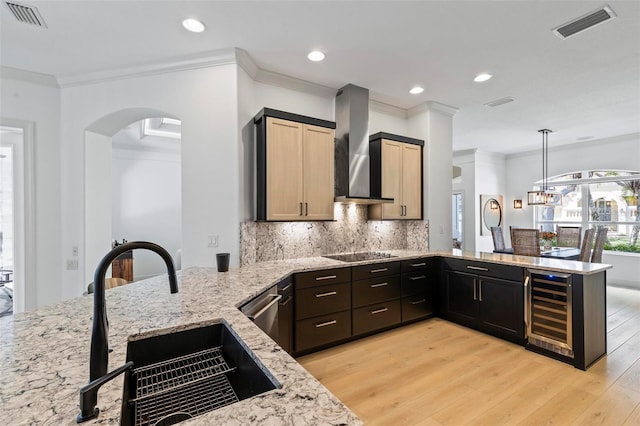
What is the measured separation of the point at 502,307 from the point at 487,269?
429 mm

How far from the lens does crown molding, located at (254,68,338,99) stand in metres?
3.43

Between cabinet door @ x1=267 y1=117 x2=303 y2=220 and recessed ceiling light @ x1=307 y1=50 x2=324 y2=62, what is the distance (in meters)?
0.67

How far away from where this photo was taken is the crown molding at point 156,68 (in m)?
2.95

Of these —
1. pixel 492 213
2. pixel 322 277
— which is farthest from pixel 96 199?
pixel 492 213

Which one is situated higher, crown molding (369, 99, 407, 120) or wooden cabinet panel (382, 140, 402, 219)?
crown molding (369, 99, 407, 120)

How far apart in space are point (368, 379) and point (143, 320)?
194 centimetres

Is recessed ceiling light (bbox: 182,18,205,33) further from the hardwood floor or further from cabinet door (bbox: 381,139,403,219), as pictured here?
the hardwood floor

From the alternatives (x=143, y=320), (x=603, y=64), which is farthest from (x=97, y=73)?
(x=603, y=64)

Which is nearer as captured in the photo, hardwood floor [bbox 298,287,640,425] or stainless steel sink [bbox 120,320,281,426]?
stainless steel sink [bbox 120,320,281,426]

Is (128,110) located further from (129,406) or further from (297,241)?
(129,406)

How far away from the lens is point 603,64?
3254mm

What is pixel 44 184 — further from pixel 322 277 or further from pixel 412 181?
pixel 412 181

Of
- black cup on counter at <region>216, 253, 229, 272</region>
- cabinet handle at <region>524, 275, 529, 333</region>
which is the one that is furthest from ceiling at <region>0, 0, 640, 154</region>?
cabinet handle at <region>524, 275, 529, 333</region>

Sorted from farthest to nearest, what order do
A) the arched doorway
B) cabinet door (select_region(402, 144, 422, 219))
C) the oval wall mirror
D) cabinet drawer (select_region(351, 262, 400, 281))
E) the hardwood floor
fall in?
1. the oval wall mirror
2. the arched doorway
3. cabinet door (select_region(402, 144, 422, 219))
4. cabinet drawer (select_region(351, 262, 400, 281))
5. the hardwood floor
